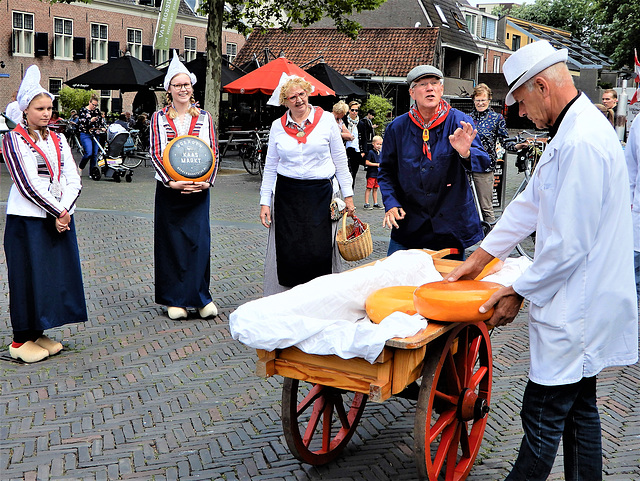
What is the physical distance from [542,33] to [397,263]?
214 feet

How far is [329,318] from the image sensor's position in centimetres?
326

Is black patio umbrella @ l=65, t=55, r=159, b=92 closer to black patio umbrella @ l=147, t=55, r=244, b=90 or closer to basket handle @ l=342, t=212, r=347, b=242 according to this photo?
black patio umbrella @ l=147, t=55, r=244, b=90

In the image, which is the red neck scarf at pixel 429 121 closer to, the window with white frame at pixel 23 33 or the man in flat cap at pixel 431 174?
the man in flat cap at pixel 431 174

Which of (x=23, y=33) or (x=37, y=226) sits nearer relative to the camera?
(x=37, y=226)

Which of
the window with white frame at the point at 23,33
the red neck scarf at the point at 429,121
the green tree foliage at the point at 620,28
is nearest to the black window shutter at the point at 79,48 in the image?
the window with white frame at the point at 23,33

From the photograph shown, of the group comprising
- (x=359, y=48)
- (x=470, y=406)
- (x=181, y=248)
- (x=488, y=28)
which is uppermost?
(x=488, y=28)

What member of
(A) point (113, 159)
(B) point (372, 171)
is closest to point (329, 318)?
(B) point (372, 171)

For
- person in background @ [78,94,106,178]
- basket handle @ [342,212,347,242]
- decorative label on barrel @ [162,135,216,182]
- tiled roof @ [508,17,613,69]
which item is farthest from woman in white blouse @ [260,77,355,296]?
tiled roof @ [508,17,613,69]

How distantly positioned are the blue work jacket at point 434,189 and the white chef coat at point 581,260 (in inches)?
67.5

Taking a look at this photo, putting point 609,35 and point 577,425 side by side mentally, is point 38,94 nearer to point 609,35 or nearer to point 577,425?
point 577,425

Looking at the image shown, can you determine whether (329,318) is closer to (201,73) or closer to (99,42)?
(201,73)

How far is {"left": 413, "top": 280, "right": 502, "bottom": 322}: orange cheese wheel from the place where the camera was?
288cm

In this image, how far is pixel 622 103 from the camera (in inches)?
665

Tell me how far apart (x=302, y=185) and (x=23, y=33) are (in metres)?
33.4
